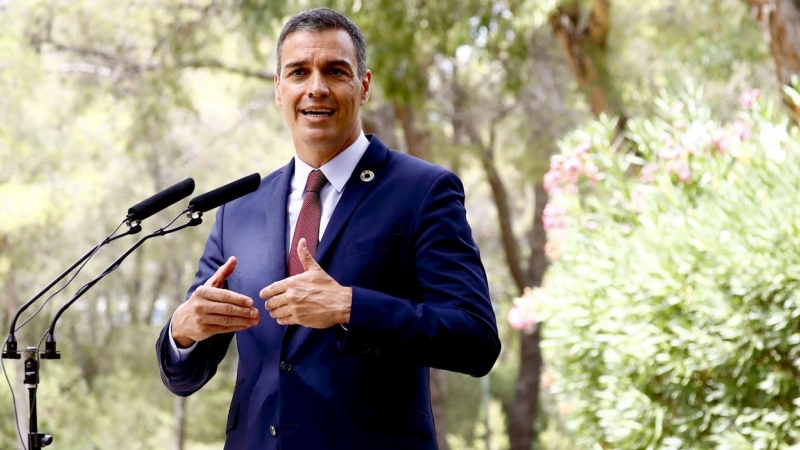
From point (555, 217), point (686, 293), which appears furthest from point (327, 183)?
point (555, 217)

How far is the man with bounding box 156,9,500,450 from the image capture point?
6.16 ft

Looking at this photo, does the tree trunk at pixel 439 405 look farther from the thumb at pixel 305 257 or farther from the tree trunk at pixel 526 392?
the thumb at pixel 305 257

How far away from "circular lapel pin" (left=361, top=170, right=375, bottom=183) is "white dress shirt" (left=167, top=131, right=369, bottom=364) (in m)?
0.03

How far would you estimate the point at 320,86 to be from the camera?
6.92ft

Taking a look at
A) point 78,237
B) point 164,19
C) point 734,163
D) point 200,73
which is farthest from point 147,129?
point 734,163

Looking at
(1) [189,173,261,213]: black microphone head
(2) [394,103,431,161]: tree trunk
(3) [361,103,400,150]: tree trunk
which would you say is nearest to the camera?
(1) [189,173,261,213]: black microphone head

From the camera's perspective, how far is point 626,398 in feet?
16.7

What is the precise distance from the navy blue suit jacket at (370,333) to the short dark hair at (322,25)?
0.23 metres

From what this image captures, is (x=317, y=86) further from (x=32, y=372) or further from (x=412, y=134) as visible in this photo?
(x=412, y=134)

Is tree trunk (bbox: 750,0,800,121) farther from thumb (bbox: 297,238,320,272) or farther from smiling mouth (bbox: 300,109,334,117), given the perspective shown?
thumb (bbox: 297,238,320,272)

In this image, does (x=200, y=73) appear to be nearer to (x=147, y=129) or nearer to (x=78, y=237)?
(x=147, y=129)

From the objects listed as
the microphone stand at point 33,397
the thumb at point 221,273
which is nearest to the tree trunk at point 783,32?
the thumb at point 221,273

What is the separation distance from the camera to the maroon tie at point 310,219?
2.09m

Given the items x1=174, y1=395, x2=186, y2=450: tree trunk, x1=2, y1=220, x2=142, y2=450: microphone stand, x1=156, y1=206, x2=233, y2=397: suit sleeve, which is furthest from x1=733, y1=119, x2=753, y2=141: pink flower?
x1=174, y1=395, x2=186, y2=450: tree trunk
